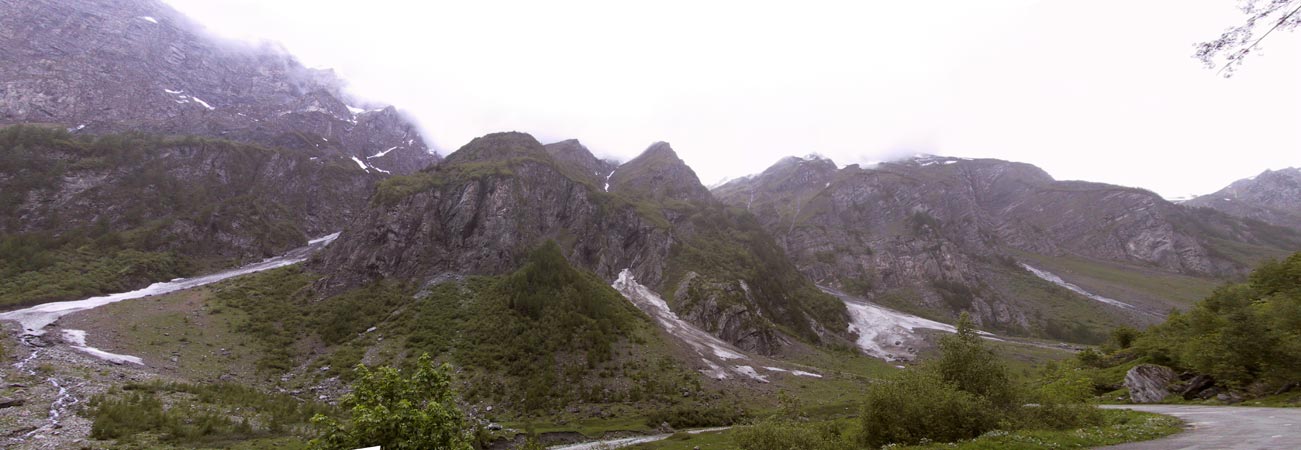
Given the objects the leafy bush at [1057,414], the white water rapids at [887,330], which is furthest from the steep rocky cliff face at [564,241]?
the leafy bush at [1057,414]

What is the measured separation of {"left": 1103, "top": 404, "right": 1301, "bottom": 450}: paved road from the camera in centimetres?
1578

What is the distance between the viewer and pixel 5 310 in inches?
2803

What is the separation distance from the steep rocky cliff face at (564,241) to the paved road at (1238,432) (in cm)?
9015

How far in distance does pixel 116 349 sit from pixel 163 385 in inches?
708

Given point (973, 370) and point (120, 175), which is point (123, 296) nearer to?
Result: point (120, 175)

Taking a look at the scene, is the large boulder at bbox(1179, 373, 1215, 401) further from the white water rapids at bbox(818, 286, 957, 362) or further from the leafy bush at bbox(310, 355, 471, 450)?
the white water rapids at bbox(818, 286, 957, 362)

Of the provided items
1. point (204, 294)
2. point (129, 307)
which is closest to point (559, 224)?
point (204, 294)

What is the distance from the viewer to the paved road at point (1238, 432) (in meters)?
15.8

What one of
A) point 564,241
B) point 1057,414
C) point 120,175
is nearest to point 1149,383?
point 1057,414

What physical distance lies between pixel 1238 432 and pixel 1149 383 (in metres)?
29.2

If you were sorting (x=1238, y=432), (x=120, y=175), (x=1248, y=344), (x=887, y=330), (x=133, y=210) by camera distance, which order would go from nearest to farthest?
(x=1238, y=432) < (x=1248, y=344) < (x=133, y=210) < (x=120, y=175) < (x=887, y=330)

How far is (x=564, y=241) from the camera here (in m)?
135

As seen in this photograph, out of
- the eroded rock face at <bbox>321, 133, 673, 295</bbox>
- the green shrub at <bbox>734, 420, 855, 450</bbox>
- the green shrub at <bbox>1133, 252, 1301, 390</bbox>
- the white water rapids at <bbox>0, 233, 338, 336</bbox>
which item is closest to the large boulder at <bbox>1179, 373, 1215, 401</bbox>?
the green shrub at <bbox>1133, 252, 1301, 390</bbox>

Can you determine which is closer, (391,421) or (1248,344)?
(391,421)
